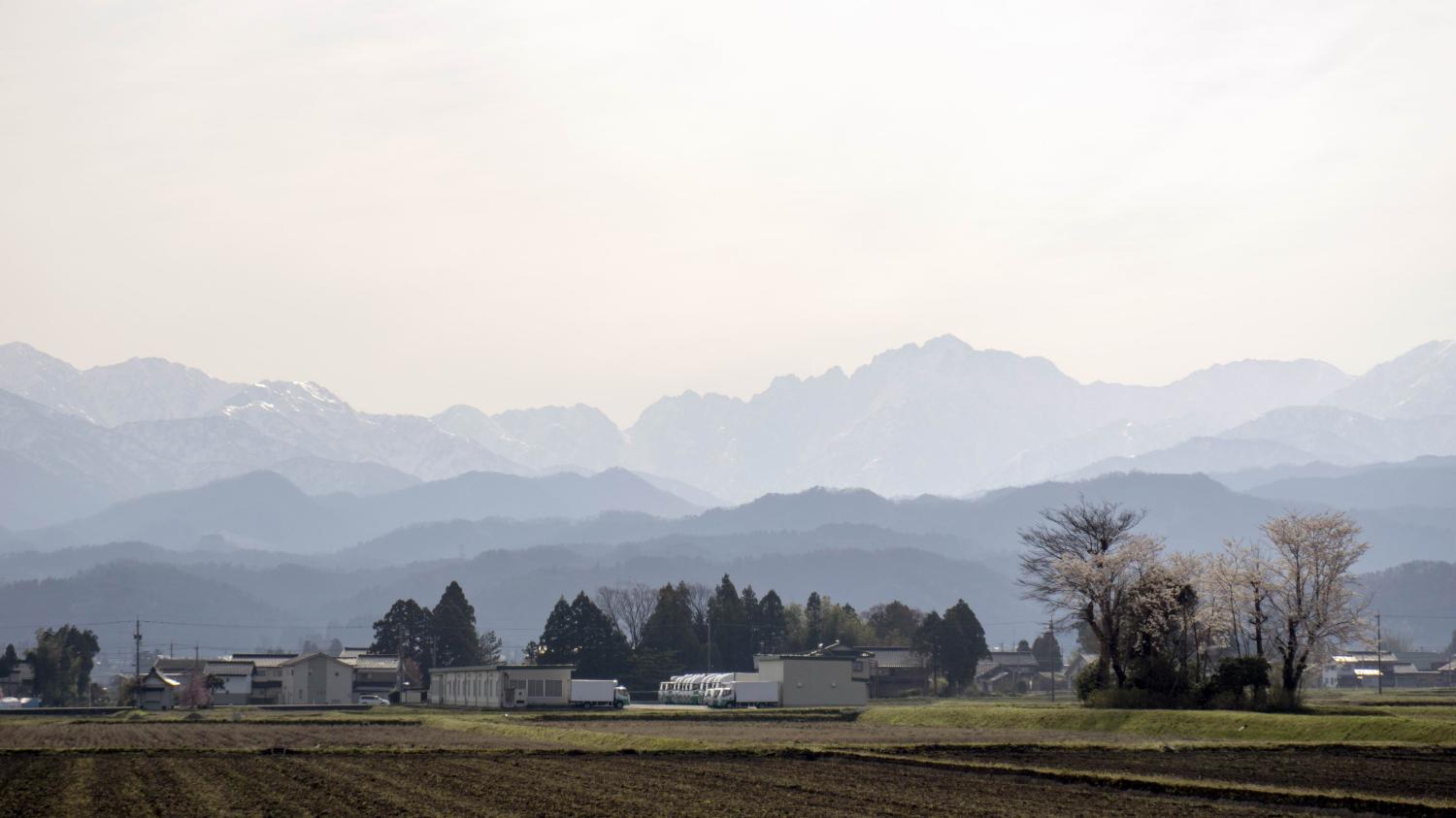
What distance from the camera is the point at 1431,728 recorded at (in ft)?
139

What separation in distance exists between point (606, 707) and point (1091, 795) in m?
61.7

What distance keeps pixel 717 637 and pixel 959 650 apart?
75.0 ft

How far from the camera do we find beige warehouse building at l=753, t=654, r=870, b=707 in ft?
300

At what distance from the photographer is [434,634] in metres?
128

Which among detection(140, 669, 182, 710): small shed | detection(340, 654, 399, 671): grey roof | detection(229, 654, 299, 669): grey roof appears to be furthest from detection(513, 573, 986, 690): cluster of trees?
detection(140, 669, 182, 710): small shed

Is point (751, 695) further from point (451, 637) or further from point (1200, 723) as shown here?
point (451, 637)

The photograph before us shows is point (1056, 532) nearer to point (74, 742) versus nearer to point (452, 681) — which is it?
point (74, 742)

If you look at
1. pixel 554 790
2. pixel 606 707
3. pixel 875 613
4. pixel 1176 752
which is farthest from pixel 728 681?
pixel 875 613

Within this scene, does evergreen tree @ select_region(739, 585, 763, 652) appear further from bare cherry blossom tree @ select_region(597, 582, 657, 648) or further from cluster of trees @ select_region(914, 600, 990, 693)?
bare cherry blossom tree @ select_region(597, 582, 657, 648)

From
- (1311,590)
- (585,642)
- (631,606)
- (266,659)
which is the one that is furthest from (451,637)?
(1311,590)

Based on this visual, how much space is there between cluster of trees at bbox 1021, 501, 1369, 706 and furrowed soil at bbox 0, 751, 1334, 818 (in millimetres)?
23730

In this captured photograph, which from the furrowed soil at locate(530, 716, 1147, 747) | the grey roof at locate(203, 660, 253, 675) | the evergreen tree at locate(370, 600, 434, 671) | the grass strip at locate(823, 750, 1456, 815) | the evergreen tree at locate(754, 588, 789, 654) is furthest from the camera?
the evergreen tree at locate(754, 588, 789, 654)

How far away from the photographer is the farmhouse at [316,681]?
116625 millimetres

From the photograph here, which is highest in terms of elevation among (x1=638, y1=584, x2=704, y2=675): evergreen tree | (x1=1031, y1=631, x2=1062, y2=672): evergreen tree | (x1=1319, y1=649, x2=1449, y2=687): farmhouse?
(x1=638, y1=584, x2=704, y2=675): evergreen tree
